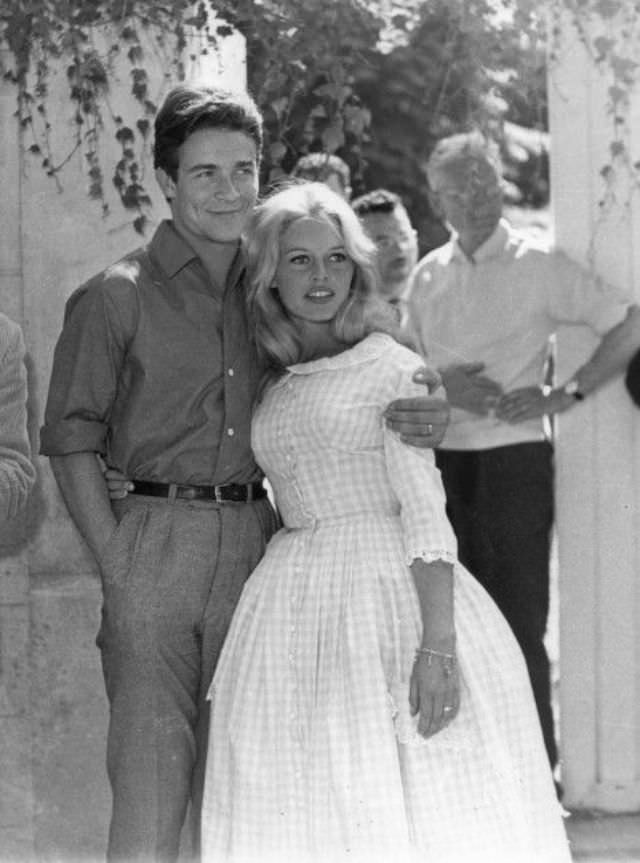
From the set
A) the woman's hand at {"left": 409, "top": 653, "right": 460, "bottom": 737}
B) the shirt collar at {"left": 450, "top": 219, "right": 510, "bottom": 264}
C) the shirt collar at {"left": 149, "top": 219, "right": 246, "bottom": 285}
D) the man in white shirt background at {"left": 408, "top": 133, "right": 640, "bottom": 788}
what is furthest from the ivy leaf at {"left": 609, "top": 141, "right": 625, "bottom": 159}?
the woman's hand at {"left": 409, "top": 653, "right": 460, "bottom": 737}

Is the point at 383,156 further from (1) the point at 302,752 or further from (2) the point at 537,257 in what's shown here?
(1) the point at 302,752

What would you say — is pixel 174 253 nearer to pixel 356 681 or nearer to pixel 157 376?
pixel 157 376

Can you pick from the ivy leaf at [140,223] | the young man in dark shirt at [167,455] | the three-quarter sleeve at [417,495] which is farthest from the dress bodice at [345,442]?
the ivy leaf at [140,223]

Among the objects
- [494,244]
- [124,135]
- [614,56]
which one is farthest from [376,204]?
[124,135]

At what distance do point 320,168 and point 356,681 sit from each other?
187 cm

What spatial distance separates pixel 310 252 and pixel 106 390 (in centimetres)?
48

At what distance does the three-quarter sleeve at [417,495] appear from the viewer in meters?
3.22

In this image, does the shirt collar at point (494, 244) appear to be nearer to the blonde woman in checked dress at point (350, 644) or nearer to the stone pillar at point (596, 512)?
the stone pillar at point (596, 512)

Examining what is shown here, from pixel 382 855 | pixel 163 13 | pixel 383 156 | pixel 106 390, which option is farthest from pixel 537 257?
pixel 383 156

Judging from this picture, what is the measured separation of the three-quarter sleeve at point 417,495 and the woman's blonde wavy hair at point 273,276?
160 mm

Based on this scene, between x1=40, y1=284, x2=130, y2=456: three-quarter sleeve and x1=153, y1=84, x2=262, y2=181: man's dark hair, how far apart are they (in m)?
0.31

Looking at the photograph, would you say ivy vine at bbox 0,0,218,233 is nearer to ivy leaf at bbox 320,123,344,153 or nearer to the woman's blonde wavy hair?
ivy leaf at bbox 320,123,344,153

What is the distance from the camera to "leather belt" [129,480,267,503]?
3418 mm

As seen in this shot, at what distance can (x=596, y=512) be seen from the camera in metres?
4.66
